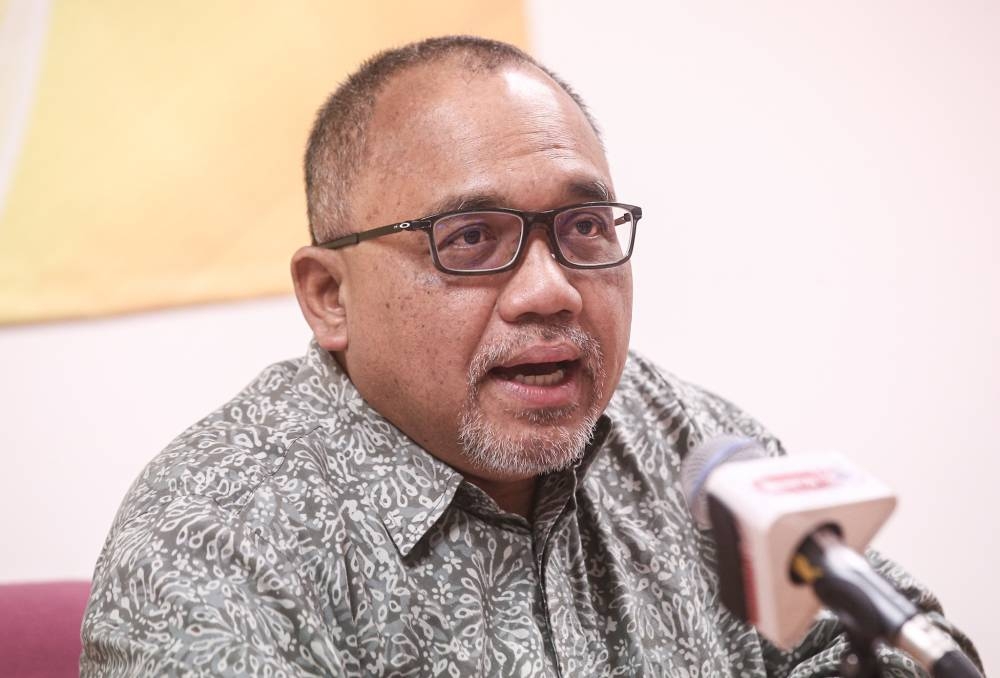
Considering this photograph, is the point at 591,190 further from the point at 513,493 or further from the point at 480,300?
the point at 513,493

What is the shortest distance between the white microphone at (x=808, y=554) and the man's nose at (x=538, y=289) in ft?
1.56

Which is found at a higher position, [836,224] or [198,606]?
[836,224]

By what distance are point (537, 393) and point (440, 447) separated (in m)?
0.16

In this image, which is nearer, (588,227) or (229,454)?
(229,454)

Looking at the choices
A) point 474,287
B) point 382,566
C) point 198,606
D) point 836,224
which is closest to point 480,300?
point 474,287

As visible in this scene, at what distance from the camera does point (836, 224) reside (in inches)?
87.5

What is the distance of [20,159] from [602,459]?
1.34m

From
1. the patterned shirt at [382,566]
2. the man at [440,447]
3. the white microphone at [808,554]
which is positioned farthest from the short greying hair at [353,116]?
the white microphone at [808,554]

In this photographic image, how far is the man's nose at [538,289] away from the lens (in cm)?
118

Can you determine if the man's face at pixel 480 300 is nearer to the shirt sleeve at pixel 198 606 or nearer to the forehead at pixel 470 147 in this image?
the forehead at pixel 470 147

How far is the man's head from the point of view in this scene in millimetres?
1193

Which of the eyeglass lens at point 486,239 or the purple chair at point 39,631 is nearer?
the eyeglass lens at point 486,239

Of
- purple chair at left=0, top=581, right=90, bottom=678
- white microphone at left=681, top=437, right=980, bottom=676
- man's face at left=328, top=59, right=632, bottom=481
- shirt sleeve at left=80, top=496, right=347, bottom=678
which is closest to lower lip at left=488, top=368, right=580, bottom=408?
man's face at left=328, top=59, right=632, bottom=481

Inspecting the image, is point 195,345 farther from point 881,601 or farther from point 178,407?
point 881,601
